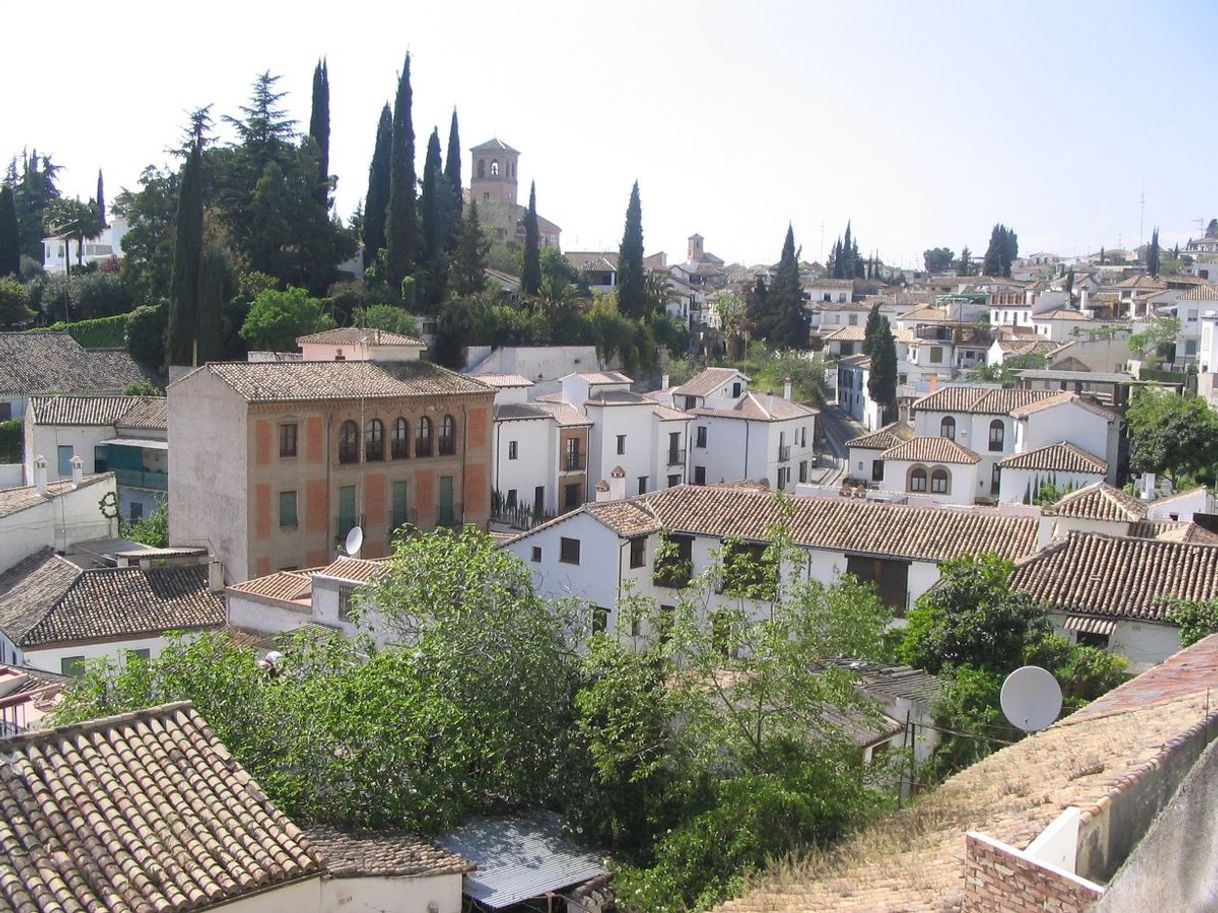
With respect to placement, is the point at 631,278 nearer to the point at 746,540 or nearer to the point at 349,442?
the point at 349,442

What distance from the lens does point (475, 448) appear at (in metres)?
39.3

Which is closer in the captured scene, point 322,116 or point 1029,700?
point 1029,700

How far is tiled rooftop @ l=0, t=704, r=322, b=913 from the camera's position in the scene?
8.87 metres

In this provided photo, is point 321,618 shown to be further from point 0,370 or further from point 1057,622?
point 0,370

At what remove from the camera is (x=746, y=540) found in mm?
24250

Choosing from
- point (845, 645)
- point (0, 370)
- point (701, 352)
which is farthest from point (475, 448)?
point (701, 352)

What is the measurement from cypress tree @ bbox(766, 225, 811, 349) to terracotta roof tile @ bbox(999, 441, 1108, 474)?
33.0m

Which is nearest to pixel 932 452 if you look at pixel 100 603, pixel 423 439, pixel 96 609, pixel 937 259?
pixel 423 439

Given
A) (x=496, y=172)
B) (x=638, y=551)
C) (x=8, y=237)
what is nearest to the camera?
(x=638, y=551)

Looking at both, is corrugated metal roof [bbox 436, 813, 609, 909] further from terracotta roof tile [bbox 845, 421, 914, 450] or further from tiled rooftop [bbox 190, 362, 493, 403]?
terracotta roof tile [bbox 845, 421, 914, 450]

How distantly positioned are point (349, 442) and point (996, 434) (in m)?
23.7

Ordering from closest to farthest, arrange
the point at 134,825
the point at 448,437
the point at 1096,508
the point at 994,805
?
1. the point at 994,805
2. the point at 134,825
3. the point at 1096,508
4. the point at 448,437

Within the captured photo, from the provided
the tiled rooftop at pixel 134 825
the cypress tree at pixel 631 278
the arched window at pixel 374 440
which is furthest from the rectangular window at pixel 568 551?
the cypress tree at pixel 631 278

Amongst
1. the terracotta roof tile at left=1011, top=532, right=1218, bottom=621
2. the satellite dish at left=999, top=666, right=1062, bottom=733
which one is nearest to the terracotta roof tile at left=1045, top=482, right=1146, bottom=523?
the terracotta roof tile at left=1011, top=532, right=1218, bottom=621
